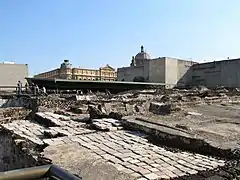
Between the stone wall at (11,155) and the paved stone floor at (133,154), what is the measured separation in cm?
36

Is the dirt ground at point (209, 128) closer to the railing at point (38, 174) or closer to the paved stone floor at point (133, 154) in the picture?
the paved stone floor at point (133, 154)

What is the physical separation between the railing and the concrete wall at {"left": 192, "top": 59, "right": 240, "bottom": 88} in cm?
Answer: 3846

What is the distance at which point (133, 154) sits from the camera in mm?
4914

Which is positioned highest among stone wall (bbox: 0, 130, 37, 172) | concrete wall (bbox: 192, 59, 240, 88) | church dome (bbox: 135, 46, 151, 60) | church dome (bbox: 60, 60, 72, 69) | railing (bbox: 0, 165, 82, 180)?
church dome (bbox: 135, 46, 151, 60)

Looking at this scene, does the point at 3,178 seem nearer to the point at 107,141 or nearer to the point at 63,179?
the point at 63,179

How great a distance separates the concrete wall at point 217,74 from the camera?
3706 cm

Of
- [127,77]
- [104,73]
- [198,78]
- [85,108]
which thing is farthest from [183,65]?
[85,108]

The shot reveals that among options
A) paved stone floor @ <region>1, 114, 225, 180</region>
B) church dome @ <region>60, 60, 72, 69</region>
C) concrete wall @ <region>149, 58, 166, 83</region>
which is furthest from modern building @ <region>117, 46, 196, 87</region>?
paved stone floor @ <region>1, 114, 225, 180</region>

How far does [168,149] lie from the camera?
5320 millimetres

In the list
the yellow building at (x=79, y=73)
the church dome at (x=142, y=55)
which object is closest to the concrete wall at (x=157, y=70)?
the yellow building at (x=79, y=73)

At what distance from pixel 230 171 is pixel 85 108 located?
6.73m

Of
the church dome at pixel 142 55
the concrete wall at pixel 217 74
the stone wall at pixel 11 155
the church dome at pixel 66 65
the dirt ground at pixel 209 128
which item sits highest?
the church dome at pixel 142 55

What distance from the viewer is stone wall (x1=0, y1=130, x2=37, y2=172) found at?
594 centimetres

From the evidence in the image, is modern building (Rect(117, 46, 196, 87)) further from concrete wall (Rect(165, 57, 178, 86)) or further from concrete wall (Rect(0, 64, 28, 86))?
concrete wall (Rect(0, 64, 28, 86))
